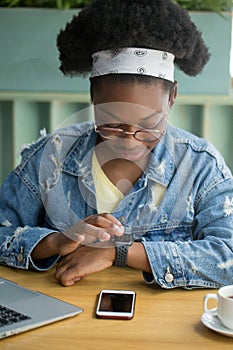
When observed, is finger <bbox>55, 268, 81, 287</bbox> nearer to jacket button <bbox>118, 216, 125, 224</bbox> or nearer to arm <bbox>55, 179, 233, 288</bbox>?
arm <bbox>55, 179, 233, 288</bbox>

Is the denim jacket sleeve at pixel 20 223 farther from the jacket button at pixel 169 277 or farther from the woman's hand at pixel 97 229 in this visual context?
the jacket button at pixel 169 277

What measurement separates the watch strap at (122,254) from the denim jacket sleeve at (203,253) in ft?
0.17

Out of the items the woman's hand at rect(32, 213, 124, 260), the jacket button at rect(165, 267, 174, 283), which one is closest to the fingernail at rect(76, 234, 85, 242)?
the woman's hand at rect(32, 213, 124, 260)

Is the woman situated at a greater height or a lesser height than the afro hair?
lesser

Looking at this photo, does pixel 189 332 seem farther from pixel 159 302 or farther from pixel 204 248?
pixel 204 248

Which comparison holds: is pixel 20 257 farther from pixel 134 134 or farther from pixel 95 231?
pixel 134 134

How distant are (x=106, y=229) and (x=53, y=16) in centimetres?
114

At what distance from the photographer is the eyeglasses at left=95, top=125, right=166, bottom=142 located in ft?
5.29

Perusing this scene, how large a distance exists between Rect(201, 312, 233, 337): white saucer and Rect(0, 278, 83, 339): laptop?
0.84 ft

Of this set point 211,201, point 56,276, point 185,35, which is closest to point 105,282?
point 56,276

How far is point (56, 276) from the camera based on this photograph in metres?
1.55

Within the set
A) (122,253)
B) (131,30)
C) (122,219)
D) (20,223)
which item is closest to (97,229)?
(122,253)

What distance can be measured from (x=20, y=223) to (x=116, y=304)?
501 mm

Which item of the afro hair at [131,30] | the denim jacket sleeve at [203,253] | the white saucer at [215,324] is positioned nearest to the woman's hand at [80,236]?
the denim jacket sleeve at [203,253]
